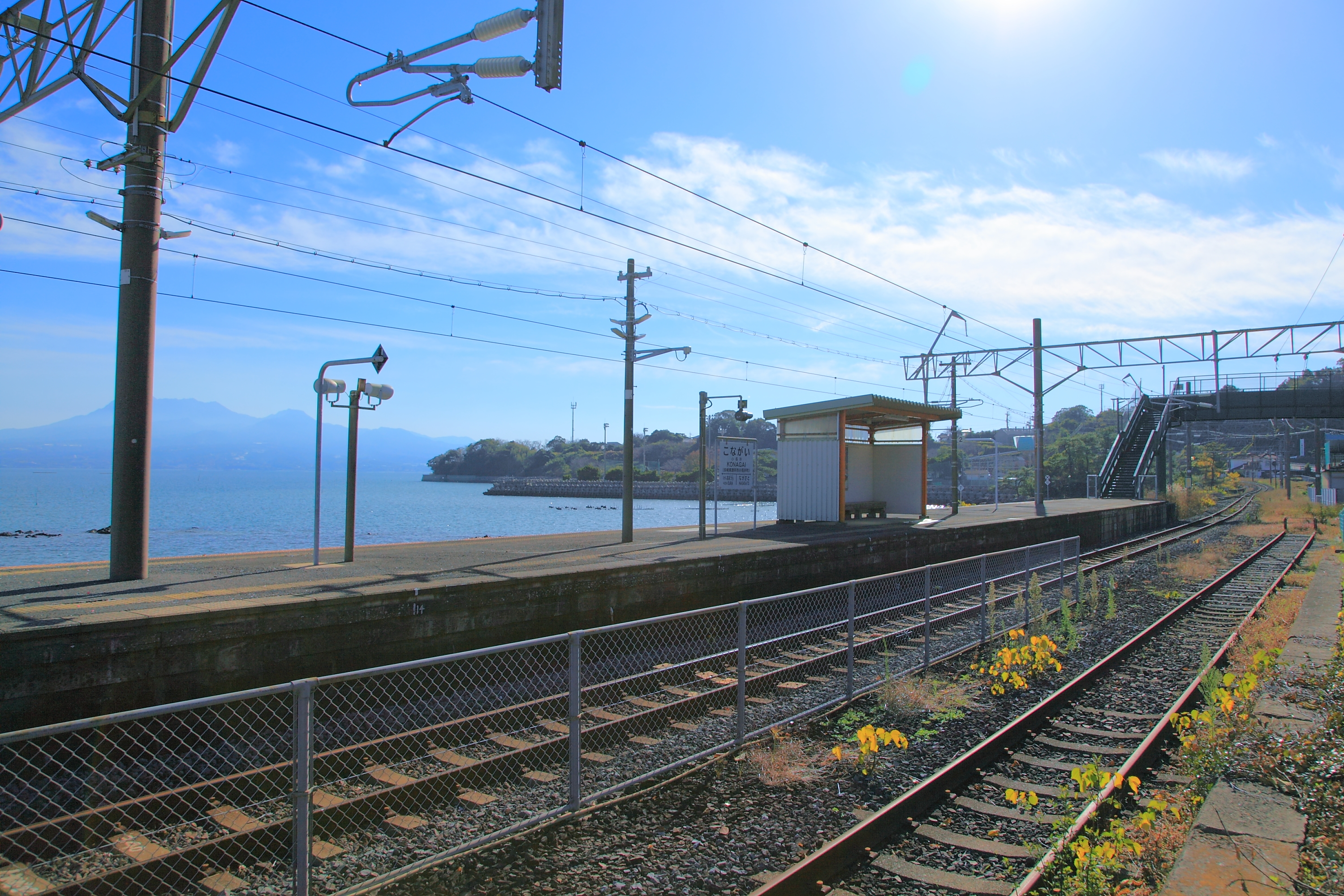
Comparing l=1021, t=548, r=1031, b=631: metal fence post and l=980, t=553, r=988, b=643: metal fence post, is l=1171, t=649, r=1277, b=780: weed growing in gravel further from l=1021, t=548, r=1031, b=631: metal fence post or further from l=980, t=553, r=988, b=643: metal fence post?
l=1021, t=548, r=1031, b=631: metal fence post

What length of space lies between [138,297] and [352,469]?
11.5 feet

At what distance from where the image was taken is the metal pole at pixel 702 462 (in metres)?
16.9

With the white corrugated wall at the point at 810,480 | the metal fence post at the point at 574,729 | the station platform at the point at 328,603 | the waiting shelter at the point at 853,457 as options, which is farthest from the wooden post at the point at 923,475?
the metal fence post at the point at 574,729

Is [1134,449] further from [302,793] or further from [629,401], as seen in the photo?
[302,793]

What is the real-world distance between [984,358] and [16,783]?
32.6 metres

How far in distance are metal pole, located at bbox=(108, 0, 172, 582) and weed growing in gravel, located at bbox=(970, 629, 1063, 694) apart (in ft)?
32.2

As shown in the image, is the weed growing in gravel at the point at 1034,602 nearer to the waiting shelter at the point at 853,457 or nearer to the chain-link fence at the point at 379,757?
the chain-link fence at the point at 379,757

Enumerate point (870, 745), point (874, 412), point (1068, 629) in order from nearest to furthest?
1. point (870, 745)
2. point (1068, 629)
3. point (874, 412)

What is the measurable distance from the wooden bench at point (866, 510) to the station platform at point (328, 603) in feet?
17.8

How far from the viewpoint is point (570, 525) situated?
2076 inches

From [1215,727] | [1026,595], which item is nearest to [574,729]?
[1215,727]

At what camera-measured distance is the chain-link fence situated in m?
4.61

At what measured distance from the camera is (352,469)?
38.2 ft

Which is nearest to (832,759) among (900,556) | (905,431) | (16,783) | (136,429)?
(16,783)
